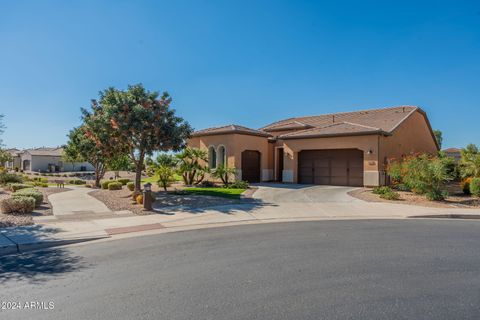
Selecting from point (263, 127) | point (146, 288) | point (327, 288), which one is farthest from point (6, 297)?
point (263, 127)

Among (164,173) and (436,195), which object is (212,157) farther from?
(436,195)

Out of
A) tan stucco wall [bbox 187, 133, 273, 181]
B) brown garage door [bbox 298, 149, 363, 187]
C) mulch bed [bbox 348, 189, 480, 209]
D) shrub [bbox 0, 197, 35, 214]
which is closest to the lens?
shrub [bbox 0, 197, 35, 214]

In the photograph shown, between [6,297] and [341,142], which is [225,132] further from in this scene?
[6,297]

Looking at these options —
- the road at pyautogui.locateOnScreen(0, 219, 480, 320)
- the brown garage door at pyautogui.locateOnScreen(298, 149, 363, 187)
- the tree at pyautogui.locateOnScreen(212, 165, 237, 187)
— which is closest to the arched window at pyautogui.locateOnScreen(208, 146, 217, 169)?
the tree at pyautogui.locateOnScreen(212, 165, 237, 187)

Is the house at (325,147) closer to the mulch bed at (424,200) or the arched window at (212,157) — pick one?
the arched window at (212,157)

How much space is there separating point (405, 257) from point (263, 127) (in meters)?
27.0

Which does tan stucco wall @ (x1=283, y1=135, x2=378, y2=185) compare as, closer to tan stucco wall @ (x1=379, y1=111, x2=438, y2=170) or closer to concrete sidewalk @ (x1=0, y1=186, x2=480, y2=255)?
tan stucco wall @ (x1=379, y1=111, x2=438, y2=170)

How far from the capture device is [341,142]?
23453 millimetres

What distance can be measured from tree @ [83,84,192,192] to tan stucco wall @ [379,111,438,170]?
13850mm

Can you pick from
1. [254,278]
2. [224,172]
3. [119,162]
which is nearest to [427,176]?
[224,172]

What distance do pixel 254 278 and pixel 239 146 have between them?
20038 millimetres

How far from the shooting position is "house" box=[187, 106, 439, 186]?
73.9 feet

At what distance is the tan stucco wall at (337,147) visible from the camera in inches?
867

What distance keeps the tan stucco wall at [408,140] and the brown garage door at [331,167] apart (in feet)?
5.74
